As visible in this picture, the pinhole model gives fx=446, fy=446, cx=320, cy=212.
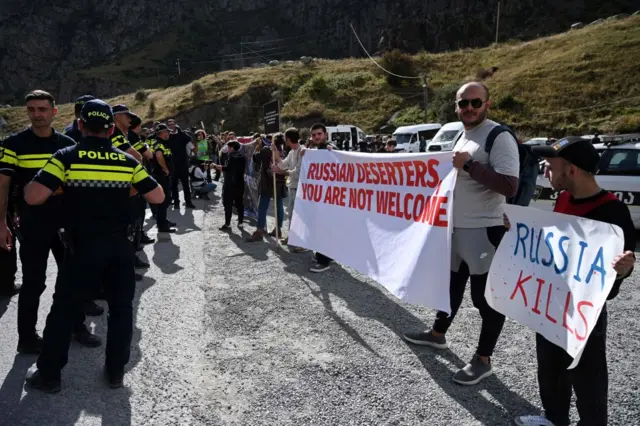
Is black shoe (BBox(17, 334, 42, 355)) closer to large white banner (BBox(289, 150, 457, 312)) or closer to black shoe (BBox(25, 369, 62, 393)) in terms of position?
black shoe (BBox(25, 369, 62, 393))

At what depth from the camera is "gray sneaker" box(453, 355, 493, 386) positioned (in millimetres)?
3197

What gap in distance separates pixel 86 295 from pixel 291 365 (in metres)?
1.59

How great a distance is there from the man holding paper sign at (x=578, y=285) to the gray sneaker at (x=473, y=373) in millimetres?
606

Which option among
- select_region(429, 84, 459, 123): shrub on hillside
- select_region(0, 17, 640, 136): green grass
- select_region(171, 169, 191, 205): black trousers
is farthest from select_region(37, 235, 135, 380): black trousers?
select_region(429, 84, 459, 123): shrub on hillside

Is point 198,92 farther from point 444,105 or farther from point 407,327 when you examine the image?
point 407,327

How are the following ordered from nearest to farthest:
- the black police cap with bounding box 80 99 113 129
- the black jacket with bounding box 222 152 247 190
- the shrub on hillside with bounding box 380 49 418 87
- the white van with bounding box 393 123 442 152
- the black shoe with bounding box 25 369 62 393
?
→ the black police cap with bounding box 80 99 113 129 → the black shoe with bounding box 25 369 62 393 → the black jacket with bounding box 222 152 247 190 → the white van with bounding box 393 123 442 152 → the shrub on hillside with bounding box 380 49 418 87

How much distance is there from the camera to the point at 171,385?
3.25 metres

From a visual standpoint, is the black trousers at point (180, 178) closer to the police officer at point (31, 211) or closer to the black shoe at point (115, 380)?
the police officer at point (31, 211)

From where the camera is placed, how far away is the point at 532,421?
265 centimetres

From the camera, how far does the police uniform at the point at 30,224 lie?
3496mm

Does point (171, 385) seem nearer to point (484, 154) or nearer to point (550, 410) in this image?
point (550, 410)

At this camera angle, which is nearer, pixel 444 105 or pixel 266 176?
pixel 266 176

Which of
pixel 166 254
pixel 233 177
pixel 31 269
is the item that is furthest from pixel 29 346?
pixel 233 177

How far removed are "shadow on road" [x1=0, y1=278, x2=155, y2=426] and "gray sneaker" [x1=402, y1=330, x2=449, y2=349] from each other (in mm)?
2270
